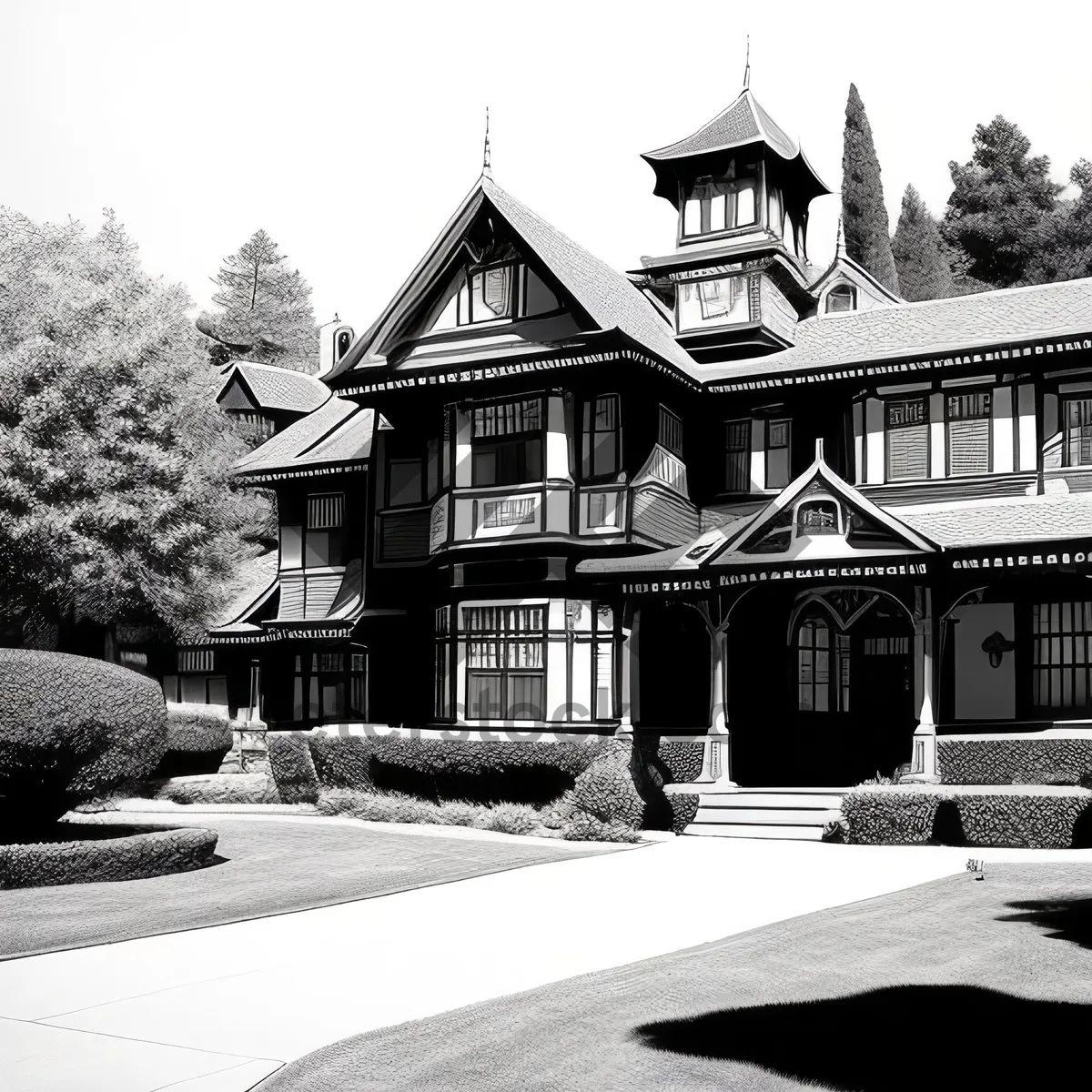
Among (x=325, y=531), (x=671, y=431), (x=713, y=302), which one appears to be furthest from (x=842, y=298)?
(x=325, y=531)

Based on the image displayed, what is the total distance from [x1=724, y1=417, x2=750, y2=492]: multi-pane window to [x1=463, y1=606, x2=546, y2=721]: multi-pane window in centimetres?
498

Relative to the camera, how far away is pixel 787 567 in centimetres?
2308

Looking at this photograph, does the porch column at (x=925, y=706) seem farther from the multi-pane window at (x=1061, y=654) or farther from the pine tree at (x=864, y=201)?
the pine tree at (x=864, y=201)

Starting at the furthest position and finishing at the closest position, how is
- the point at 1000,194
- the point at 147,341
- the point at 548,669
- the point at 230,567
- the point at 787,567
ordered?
the point at 1000,194 → the point at 230,567 → the point at 147,341 → the point at 548,669 → the point at 787,567

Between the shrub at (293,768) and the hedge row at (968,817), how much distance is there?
11429 mm

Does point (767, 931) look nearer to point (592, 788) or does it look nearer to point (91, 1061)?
point (91, 1061)

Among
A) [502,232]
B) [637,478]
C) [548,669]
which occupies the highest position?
[502,232]

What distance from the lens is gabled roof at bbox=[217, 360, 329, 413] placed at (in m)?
37.5

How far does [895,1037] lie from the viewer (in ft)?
29.5

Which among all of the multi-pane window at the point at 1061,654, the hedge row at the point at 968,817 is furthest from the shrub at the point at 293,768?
the multi-pane window at the point at 1061,654

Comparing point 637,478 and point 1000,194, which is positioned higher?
point 1000,194

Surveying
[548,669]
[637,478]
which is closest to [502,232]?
[637,478]

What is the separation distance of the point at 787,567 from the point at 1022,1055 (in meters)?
14.8

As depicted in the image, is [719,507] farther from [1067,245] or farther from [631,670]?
[1067,245]
